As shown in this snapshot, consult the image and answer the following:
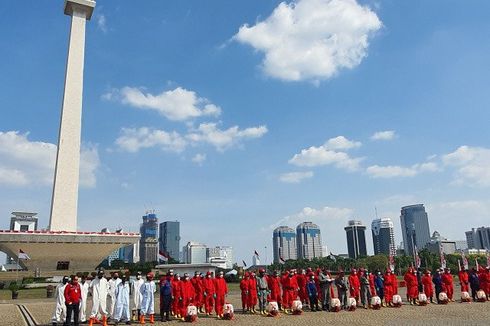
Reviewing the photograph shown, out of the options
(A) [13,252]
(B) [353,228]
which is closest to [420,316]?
(A) [13,252]

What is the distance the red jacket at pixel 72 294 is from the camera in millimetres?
12531

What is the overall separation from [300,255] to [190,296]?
18625cm

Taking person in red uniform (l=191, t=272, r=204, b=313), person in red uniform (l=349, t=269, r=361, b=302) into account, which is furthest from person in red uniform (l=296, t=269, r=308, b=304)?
person in red uniform (l=191, t=272, r=204, b=313)

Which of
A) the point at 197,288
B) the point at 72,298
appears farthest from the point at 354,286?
the point at 72,298

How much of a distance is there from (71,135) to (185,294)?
3919 centimetres

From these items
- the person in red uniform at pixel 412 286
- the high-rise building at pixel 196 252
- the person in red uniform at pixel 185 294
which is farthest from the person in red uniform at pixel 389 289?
the high-rise building at pixel 196 252

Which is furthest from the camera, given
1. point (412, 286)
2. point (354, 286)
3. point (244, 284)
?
point (412, 286)

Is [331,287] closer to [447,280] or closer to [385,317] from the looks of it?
[385,317]

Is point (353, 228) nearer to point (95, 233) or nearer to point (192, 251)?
point (192, 251)

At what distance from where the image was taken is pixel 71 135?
48.9 m

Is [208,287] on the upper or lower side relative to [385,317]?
upper

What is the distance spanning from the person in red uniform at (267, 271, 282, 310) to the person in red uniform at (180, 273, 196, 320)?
9.63 feet

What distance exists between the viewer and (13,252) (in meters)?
46.4

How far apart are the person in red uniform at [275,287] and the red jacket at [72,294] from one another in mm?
6889
